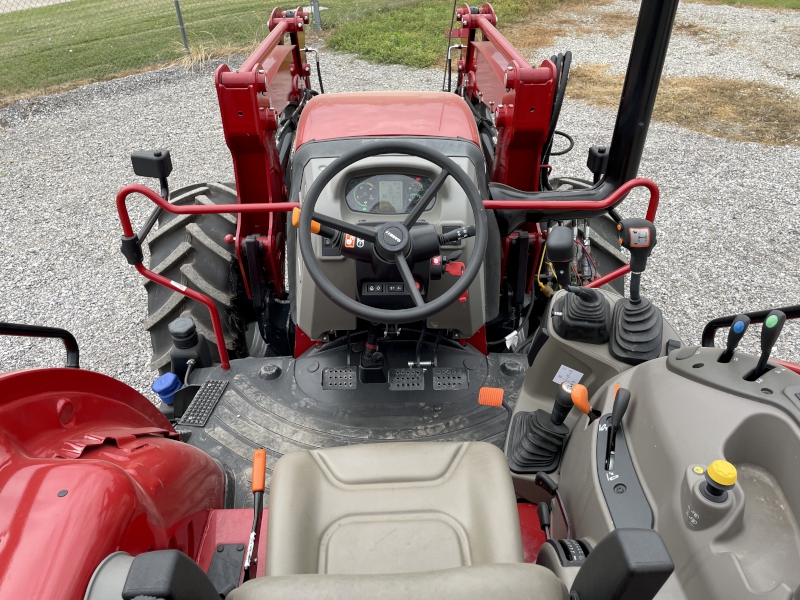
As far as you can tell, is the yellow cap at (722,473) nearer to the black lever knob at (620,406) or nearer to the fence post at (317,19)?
the black lever knob at (620,406)

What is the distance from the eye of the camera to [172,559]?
76cm

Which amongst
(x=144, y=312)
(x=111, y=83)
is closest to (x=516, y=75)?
(x=144, y=312)

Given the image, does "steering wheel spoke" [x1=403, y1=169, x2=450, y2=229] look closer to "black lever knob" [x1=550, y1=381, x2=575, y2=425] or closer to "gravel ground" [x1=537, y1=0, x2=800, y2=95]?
"black lever knob" [x1=550, y1=381, x2=575, y2=425]

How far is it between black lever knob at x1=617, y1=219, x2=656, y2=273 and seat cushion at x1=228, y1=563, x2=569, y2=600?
0.87 metres

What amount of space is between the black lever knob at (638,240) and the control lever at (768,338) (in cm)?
39

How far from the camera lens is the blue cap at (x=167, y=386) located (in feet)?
7.76

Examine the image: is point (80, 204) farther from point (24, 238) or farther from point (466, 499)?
point (466, 499)

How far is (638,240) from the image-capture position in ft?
5.04

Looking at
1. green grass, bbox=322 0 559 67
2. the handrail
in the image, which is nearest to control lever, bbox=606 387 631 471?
the handrail

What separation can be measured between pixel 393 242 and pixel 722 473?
1.07 meters

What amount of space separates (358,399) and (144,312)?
181 cm

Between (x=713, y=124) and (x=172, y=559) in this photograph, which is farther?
(x=713, y=124)

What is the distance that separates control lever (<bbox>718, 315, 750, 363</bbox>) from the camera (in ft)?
4.05

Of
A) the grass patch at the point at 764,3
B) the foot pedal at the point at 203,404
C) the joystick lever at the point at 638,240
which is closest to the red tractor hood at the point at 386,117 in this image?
the joystick lever at the point at 638,240
